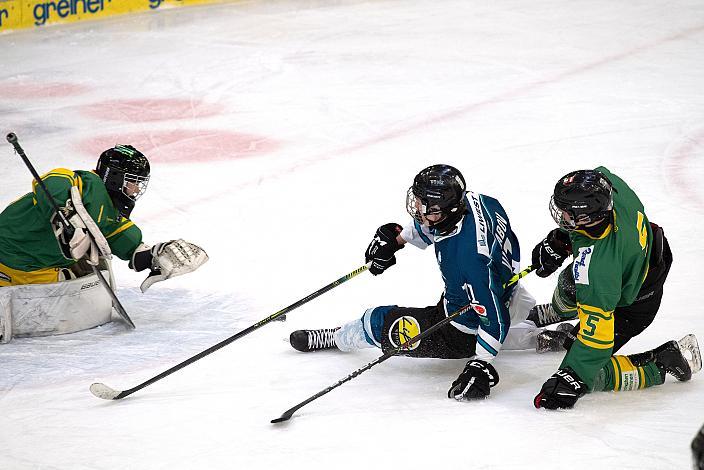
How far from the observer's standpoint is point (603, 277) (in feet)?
11.3

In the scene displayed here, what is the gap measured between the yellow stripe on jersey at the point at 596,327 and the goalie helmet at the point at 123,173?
1839mm

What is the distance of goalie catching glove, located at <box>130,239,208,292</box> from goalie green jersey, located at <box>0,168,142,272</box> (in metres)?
0.09

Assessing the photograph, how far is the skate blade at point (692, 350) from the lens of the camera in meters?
3.76

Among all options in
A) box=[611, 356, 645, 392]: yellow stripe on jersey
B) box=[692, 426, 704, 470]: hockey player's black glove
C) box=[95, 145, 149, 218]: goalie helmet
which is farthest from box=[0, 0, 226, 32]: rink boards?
box=[692, 426, 704, 470]: hockey player's black glove

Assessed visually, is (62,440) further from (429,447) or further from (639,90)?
(639,90)

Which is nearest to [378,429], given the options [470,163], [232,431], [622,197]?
[232,431]

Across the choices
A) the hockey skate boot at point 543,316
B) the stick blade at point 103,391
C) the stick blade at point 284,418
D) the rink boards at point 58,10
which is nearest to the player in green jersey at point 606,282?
the hockey skate boot at point 543,316

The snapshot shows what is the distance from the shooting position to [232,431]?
351 cm

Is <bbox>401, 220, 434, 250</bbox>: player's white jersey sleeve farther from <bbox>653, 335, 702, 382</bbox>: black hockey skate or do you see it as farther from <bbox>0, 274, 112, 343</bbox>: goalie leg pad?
<bbox>0, 274, 112, 343</bbox>: goalie leg pad

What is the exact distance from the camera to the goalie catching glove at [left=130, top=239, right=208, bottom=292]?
4.34 metres

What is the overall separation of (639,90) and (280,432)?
225 inches

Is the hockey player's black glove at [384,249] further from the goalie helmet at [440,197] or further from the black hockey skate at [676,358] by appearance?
the black hockey skate at [676,358]

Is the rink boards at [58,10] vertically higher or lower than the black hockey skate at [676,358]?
higher

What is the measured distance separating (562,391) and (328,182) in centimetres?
314
